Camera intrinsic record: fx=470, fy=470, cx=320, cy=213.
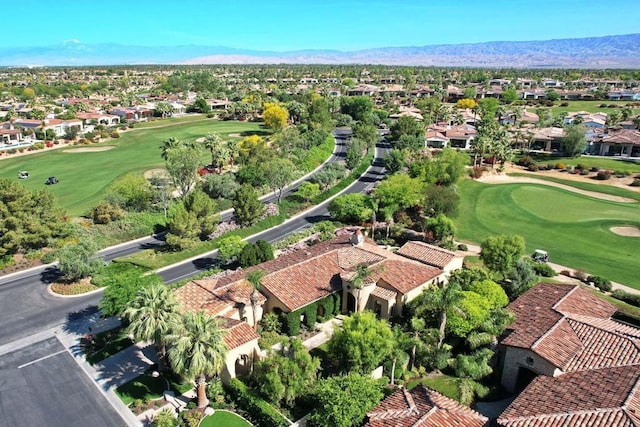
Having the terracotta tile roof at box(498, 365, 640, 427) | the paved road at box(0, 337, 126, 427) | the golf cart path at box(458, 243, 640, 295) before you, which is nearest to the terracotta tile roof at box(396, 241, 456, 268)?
the golf cart path at box(458, 243, 640, 295)

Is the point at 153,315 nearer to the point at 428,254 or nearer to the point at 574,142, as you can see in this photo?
the point at 428,254

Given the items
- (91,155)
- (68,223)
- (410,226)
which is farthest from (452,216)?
(91,155)

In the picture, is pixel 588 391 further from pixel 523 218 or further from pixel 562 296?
pixel 523 218

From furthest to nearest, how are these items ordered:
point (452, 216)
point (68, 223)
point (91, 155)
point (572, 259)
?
1. point (91, 155)
2. point (452, 216)
3. point (68, 223)
4. point (572, 259)

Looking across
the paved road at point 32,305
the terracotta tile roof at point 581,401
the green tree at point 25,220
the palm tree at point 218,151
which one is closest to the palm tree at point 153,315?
the paved road at point 32,305

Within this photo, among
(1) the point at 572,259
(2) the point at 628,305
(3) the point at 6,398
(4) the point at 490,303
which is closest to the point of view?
(3) the point at 6,398

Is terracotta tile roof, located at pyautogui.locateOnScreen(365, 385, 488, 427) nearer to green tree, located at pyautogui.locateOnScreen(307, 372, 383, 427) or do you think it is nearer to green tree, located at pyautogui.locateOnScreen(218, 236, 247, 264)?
green tree, located at pyautogui.locateOnScreen(307, 372, 383, 427)

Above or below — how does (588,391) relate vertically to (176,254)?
above

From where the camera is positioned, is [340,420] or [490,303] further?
[490,303]
